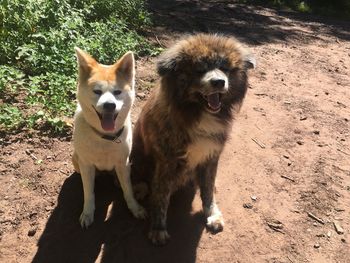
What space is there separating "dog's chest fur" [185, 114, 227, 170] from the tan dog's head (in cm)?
56

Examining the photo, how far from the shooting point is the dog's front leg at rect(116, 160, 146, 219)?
3.23 meters

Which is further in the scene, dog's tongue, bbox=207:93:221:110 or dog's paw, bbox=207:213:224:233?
dog's paw, bbox=207:213:224:233

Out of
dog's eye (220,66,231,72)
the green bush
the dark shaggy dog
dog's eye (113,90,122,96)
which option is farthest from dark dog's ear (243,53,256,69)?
the green bush

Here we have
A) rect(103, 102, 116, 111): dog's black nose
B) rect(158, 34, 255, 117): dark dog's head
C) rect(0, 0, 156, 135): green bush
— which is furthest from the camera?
rect(0, 0, 156, 135): green bush

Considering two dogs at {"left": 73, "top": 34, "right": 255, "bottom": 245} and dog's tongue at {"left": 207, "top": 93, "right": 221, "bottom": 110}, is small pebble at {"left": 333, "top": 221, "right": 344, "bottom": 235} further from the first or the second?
dog's tongue at {"left": 207, "top": 93, "right": 221, "bottom": 110}

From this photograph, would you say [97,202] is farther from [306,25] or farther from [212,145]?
[306,25]

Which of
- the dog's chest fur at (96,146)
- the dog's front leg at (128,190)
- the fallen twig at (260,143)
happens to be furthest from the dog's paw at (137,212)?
the fallen twig at (260,143)

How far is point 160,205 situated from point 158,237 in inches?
10.0

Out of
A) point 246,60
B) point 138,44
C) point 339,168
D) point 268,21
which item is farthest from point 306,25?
point 246,60

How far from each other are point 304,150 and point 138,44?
2.72 metres

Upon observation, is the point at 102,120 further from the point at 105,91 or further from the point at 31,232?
Result: the point at 31,232

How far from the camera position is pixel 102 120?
2.75 metres

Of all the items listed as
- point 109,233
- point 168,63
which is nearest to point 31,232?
point 109,233

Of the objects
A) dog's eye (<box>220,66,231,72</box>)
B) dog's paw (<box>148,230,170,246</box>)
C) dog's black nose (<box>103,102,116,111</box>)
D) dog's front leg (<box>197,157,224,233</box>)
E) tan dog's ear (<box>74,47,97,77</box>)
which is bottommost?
dog's paw (<box>148,230,170,246</box>)
